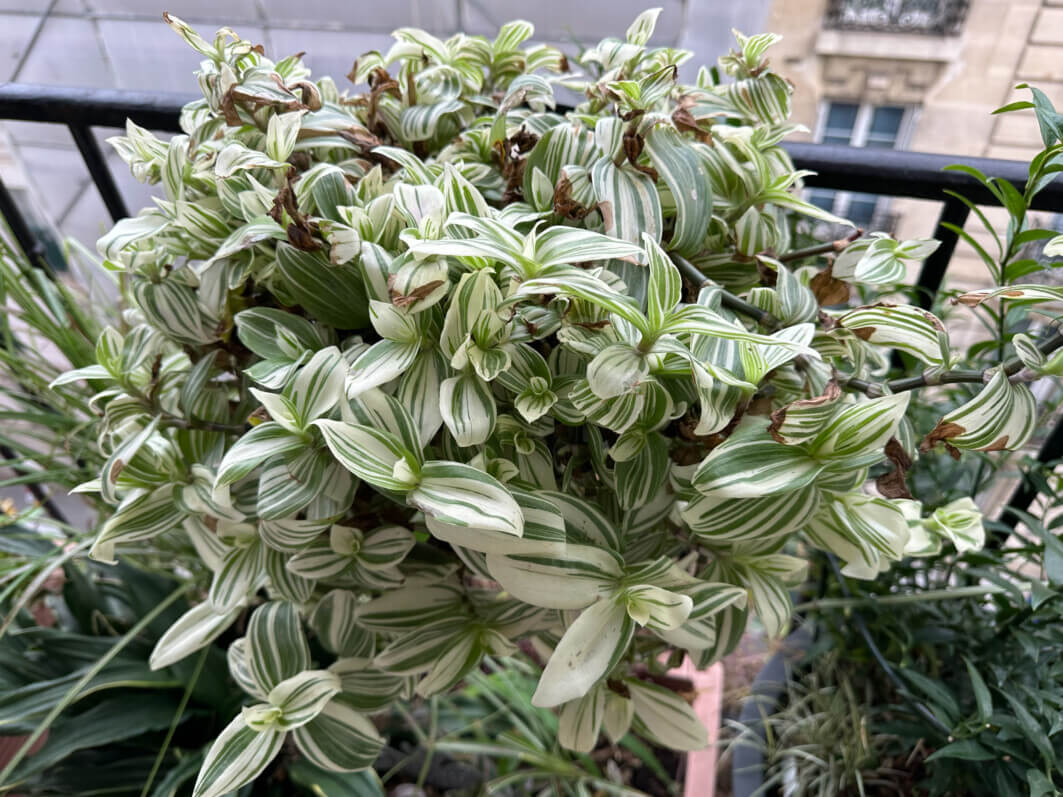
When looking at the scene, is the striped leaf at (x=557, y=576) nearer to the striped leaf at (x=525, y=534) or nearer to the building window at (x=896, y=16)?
the striped leaf at (x=525, y=534)

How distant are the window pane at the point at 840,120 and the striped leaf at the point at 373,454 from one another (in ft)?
6.20

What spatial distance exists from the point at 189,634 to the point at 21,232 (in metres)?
0.55

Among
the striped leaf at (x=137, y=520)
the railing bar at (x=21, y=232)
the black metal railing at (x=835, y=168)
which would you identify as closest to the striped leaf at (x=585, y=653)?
the striped leaf at (x=137, y=520)

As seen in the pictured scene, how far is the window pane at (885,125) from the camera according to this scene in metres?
1.84

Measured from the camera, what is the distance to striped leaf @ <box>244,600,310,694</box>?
523 millimetres

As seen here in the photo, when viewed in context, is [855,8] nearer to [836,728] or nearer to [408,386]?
[836,728]


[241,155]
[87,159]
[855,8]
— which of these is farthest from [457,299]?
[855,8]

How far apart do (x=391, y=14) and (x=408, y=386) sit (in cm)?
155

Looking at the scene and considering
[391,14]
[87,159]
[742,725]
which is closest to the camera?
[87,159]

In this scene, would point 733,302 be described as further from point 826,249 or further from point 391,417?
point 391,417

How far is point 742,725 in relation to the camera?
2.88 feet

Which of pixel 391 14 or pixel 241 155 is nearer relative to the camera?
pixel 241 155

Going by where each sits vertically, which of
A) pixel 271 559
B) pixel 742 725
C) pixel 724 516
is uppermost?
pixel 724 516

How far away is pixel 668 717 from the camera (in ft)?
1.76
